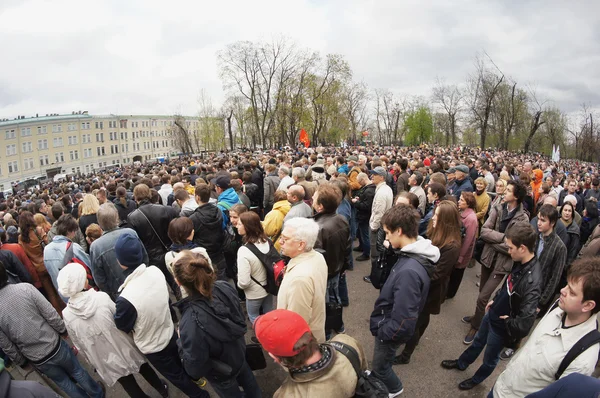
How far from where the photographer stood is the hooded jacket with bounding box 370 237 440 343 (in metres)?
2.35

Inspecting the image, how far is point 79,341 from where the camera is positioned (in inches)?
108

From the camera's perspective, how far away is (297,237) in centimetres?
257

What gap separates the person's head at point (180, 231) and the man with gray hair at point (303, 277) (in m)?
1.44

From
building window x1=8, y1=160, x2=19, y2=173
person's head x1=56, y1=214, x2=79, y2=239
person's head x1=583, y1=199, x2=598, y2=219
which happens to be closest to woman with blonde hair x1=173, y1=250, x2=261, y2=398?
person's head x1=56, y1=214, x2=79, y2=239

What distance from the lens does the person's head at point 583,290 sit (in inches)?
69.3

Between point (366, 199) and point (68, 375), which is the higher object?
point (366, 199)

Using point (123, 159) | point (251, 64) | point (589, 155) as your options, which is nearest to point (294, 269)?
point (251, 64)

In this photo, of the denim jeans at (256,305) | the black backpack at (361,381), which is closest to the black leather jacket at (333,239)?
the denim jeans at (256,305)

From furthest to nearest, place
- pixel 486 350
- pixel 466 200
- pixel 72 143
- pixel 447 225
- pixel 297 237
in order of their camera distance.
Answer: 1. pixel 72 143
2. pixel 466 200
3. pixel 447 225
4. pixel 486 350
5. pixel 297 237

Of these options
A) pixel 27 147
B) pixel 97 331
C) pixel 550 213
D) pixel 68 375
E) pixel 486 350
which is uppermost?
pixel 27 147

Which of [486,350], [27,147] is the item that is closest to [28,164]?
[27,147]

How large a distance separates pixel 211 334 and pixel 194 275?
46 centimetres

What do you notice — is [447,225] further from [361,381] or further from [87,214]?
[87,214]

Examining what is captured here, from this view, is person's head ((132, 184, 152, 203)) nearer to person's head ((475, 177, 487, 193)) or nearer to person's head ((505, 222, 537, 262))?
person's head ((505, 222, 537, 262))
